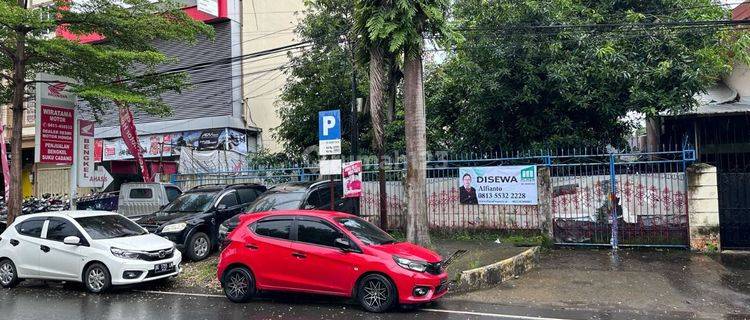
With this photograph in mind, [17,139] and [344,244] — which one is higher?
[17,139]

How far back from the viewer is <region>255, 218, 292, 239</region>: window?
820cm

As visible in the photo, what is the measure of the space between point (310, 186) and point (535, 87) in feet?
20.8

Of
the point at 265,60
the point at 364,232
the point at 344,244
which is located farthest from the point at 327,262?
the point at 265,60

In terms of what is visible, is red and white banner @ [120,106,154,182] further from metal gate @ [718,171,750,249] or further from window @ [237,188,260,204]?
metal gate @ [718,171,750,249]

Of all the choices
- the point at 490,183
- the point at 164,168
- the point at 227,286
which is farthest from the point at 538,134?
the point at 164,168

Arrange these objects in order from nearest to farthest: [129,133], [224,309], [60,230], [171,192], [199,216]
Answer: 1. [224,309]
2. [60,230]
3. [199,216]
4. [171,192]
5. [129,133]

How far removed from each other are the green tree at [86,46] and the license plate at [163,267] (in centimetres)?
526

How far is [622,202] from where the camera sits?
12.1m

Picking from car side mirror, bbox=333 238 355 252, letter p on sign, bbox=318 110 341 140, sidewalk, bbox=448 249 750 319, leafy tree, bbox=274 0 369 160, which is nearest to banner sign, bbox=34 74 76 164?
leafy tree, bbox=274 0 369 160

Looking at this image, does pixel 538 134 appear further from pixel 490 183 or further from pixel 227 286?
pixel 227 286

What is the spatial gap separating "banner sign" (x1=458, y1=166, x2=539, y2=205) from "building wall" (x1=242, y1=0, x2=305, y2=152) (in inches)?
429

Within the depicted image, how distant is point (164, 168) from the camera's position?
20.6 meters

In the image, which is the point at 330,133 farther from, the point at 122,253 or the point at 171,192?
the point at 171,192

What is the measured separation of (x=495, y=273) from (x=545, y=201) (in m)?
3.84
